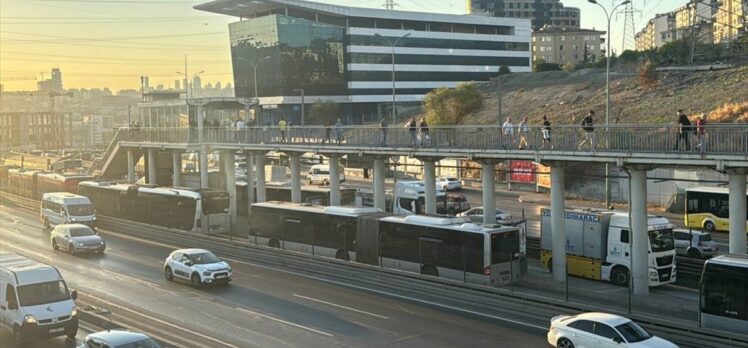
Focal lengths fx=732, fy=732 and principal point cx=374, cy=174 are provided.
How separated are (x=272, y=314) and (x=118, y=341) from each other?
704cm

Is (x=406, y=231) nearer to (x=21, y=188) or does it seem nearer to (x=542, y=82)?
(x=21, y=188)

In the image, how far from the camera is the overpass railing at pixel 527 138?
73.6 feet

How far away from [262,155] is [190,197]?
6.68m

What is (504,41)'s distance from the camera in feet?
425

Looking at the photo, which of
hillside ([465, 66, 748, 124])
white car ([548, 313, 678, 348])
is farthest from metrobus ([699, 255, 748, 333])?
hillside ([465, 66, 748, 124])

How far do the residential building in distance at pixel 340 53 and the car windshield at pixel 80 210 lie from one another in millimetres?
67439

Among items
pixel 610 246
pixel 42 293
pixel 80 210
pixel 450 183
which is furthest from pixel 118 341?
pixel 450 183

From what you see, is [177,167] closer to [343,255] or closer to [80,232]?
[80,232]

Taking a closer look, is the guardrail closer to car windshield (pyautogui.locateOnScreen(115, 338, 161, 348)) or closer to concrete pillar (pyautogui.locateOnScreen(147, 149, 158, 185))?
car windshield (pyautogui.locateOnScreen(115, 338, 161, 348))

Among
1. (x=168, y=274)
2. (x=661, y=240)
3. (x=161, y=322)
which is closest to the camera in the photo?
(x=161, y=322)

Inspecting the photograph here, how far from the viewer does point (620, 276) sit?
87.5 ft

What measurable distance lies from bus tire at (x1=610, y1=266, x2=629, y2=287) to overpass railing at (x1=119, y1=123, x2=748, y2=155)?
15.4 ft

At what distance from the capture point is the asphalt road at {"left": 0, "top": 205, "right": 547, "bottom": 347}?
1945cm

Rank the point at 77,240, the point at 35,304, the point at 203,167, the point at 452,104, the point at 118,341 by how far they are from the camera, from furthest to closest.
Answer: the point at 452,104, the point at 203,167, the point at 77,240, the point at 35,304, the point at 118,341
